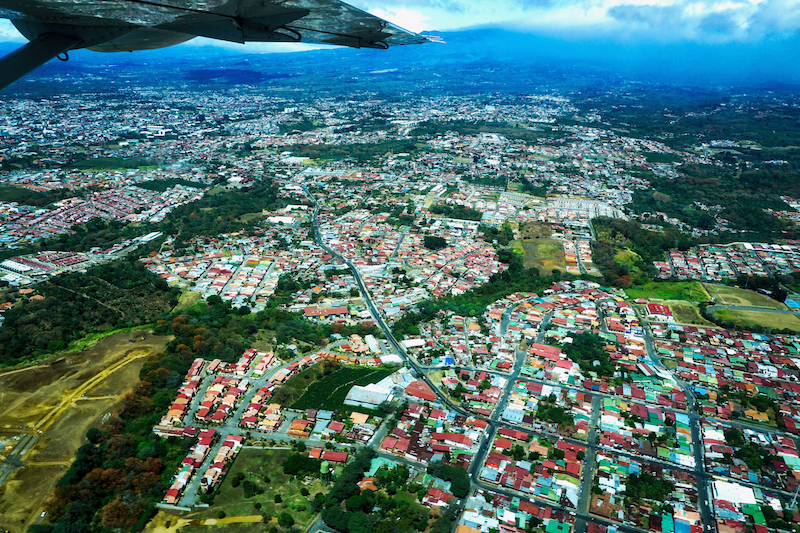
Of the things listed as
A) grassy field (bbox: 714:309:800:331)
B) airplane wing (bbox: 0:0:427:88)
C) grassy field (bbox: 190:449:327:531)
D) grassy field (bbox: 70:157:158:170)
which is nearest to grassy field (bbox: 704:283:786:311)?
grassy field (bbox: 714:309:800:331)

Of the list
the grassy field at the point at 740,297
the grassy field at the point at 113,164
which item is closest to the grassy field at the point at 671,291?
the grassy field at the point at 740,297

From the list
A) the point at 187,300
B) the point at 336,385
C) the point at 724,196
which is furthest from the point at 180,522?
the point at 724,196

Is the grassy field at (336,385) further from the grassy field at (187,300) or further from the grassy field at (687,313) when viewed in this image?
the grassy field at (687,313)

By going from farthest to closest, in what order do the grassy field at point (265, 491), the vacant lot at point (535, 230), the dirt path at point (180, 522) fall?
the vacant lot at point (535, 230) < the grassy field at point (265, 491) < the dirt path at point (180, 522)

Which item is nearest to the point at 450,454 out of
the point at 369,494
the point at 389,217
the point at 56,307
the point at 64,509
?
the point at 369,494

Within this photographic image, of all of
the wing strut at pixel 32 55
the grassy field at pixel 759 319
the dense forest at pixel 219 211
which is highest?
the wing strut at pixel 32 55
